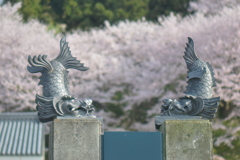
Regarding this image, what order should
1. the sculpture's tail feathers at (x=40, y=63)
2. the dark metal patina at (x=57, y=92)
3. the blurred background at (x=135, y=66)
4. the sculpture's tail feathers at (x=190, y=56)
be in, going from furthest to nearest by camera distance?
the blurred background at (x=135, y=66), the sculpture's tail feathers at (x=190, y=56), the sculpture's tail feathers at (x=40, y=63), the dark metal patina at (x=57, y=92)

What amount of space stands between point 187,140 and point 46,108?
1995 millimetres

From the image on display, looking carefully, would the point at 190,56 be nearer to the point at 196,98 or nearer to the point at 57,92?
the point at 196,98

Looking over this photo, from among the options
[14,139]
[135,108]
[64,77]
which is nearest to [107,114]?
[135,108]

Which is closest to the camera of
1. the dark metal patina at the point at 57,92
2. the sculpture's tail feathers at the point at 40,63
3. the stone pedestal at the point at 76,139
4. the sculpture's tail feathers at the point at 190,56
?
the stone pedestal at the point at 76,139

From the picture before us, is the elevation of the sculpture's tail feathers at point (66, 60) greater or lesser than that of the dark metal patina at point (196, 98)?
greater

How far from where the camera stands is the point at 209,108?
7.20 m

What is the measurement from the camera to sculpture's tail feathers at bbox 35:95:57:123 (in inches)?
281

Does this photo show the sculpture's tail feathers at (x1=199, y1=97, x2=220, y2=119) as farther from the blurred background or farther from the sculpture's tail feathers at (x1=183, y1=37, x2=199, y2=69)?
the blurred background

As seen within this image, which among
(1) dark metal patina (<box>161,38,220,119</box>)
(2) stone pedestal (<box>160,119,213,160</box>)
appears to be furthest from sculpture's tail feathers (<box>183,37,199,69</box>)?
(2) stone pedestal (<box>160,119,213,160</box>)

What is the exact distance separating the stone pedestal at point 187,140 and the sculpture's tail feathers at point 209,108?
0.24 meters

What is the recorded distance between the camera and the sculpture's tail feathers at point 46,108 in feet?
23.5

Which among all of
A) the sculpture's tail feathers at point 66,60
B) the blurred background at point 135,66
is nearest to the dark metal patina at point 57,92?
the sculpture's tail feathers at point 66,60

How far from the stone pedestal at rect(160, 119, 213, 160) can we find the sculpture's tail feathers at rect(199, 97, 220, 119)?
0.24 meters

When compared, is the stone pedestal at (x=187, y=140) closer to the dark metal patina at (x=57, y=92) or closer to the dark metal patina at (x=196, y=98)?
the dark metal patina at (x=196, y=98)
